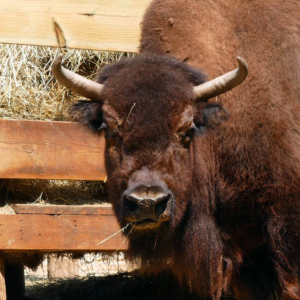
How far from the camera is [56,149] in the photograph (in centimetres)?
587

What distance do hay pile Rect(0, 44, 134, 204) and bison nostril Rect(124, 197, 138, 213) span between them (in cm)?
201

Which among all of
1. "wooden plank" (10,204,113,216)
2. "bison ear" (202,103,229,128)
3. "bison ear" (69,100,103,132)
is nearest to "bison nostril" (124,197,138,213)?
"bison ear" (69,100,103,132)

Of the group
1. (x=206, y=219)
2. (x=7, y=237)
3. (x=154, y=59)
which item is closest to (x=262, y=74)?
(x=154, y=59)

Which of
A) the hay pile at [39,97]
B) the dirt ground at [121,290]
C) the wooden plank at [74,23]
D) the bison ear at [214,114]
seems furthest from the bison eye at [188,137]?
the dirt ground at [121,290]

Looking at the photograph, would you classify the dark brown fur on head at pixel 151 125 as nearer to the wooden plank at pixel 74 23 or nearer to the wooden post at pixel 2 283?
the wooden plank at pixel 74 23

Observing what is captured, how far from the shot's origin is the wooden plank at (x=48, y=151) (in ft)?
18.9

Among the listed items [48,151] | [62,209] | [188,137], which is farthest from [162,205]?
[48,151]

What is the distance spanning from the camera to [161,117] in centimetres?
446

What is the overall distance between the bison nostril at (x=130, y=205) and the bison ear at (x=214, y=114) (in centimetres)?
115

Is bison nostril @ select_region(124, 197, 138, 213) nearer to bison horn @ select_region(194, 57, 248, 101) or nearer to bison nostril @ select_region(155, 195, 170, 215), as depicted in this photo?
bison nostril @ select_region(155, 195, 170, 215)

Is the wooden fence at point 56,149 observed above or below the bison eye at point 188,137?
below

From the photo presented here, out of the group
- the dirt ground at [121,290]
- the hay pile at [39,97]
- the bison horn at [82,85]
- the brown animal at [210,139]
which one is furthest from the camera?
the dirt ground at [121,290]

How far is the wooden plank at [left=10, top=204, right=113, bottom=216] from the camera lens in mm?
5762

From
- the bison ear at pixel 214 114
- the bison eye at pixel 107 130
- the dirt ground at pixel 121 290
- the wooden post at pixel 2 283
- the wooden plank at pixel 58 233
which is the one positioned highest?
the bison ear at pixel 214 114
